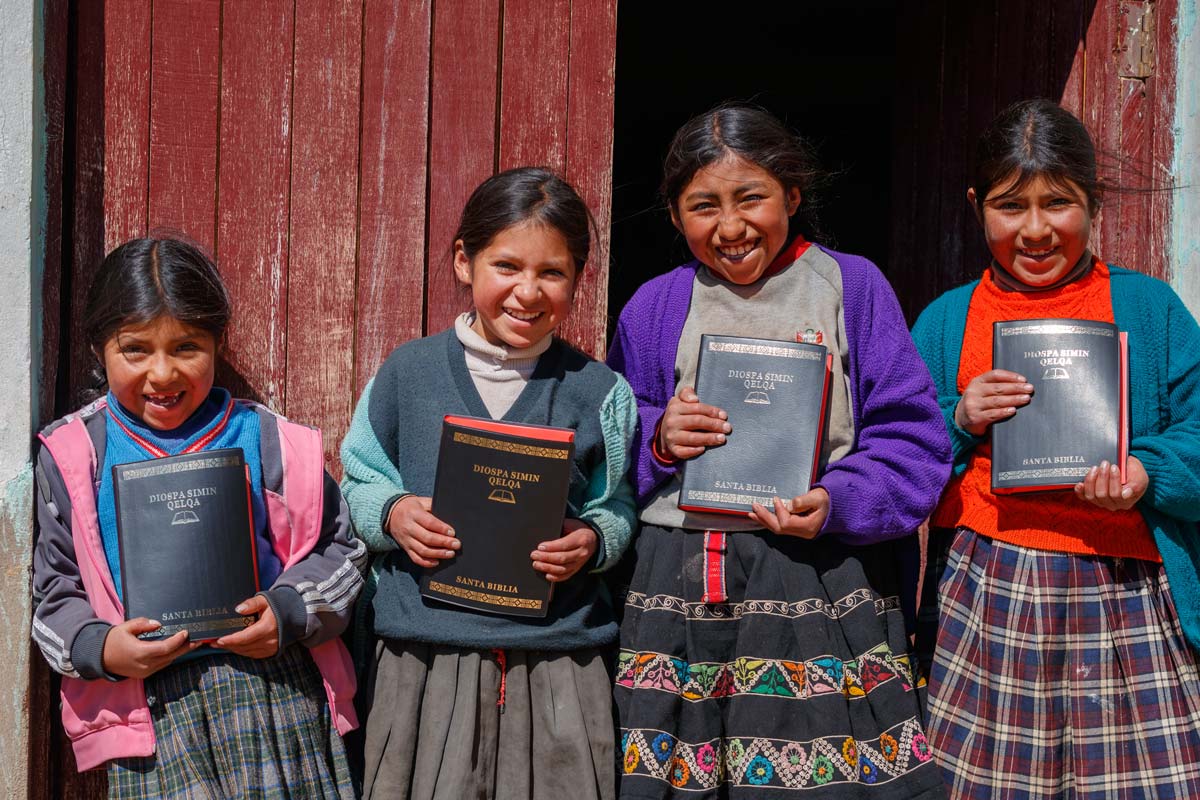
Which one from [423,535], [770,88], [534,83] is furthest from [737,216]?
[770,88]

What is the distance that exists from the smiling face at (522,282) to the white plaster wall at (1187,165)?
182cm

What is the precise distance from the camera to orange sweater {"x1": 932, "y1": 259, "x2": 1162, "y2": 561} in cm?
266

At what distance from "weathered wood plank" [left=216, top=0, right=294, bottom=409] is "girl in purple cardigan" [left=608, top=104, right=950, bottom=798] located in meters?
0.94

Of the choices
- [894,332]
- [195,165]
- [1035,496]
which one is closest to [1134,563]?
[1035,496]

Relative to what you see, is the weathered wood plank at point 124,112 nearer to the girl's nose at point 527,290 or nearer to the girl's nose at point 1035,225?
the girl's nose at point 527,290

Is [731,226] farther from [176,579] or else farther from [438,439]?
[176,579]

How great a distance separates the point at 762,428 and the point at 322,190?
1.26 meters

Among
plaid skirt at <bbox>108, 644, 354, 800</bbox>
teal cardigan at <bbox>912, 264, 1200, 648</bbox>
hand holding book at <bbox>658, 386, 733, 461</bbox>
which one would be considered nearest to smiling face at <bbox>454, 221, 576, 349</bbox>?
hand holding book at <bbox>658, 386, 733, 461</bbox>

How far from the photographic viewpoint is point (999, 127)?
112 inches

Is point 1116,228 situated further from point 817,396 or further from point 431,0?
point 431,0

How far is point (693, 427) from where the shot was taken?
8.45 ft

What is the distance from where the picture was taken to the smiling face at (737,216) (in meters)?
2.67

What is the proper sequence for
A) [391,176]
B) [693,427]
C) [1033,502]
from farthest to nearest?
[391,176] → [1033,502] → [693,427]

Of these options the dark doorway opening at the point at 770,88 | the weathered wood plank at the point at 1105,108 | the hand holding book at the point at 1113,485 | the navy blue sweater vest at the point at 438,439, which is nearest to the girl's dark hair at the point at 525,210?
the navy blue sweater vest at the point at 438,439
